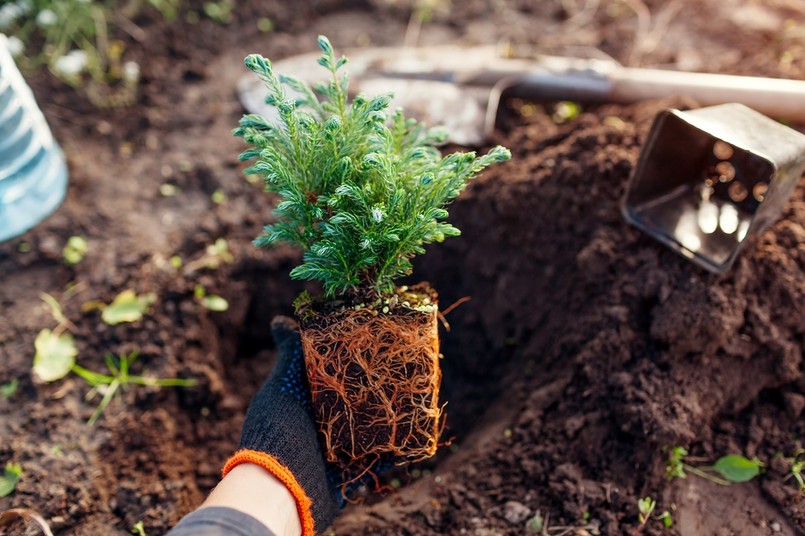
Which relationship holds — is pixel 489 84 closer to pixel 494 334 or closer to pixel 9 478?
pixel 494 334

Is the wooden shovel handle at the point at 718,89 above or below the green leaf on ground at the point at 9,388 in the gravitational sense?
above

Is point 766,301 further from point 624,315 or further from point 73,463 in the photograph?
point 73,463

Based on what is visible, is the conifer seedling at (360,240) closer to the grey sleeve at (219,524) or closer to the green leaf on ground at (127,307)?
the grey sleeve at (219,524)

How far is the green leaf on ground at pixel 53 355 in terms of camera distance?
7.36 feet

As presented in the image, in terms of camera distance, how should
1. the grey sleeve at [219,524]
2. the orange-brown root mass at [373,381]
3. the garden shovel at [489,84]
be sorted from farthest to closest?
the garden shovel at [489,84] → the orange-brown root mass at [373,381] → the grey sleeve at [219,524]

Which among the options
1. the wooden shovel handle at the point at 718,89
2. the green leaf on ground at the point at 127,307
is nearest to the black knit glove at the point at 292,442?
the green leaf on ground at the point at 127,307

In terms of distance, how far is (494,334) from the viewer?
249 cm

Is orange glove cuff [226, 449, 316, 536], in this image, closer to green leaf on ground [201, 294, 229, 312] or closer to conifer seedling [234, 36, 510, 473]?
conifer seedling [234, 36, 510, 473]

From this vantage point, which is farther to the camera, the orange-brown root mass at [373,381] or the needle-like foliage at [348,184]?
the orange-brown root mass at [373,381]

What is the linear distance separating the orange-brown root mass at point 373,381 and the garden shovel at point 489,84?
4.70 ft

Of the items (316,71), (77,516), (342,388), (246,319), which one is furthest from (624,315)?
(316,71)

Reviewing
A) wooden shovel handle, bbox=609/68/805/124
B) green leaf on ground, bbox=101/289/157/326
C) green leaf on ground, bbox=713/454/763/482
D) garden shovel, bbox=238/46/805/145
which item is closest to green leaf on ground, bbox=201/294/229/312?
green leaf on ground, bbox=101/289/157/326

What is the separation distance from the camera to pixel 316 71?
3.31 meters

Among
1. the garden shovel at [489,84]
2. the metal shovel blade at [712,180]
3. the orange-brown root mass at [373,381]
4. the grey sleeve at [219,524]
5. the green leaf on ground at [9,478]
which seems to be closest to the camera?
the grey sleeve at [219,524]
